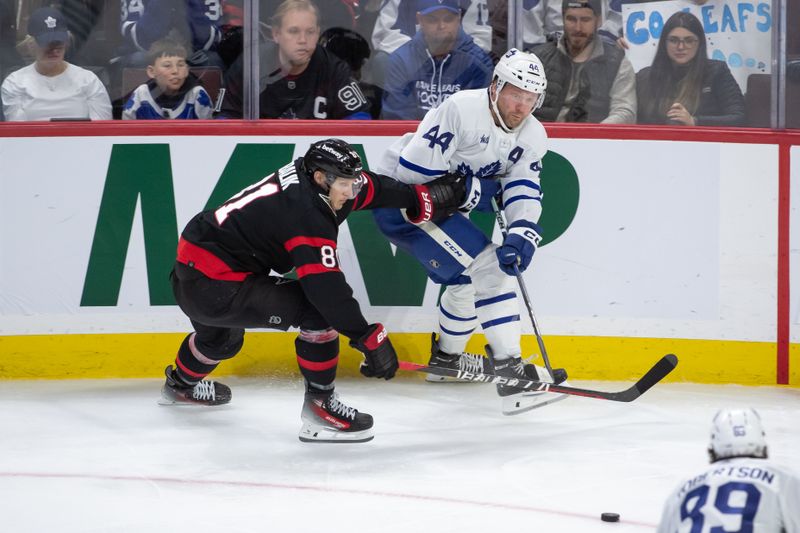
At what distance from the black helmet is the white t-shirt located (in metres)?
1.45

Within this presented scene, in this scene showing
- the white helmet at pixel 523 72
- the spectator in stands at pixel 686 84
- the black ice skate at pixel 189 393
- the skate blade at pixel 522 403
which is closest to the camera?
the white helmet at pixel 523 72

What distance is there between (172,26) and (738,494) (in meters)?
3.53

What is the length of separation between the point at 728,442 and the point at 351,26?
10.4ft

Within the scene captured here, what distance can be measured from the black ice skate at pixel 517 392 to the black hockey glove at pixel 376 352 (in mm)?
690

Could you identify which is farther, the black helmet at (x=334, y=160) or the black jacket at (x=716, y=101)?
the black jacket at (x=716, y=101)

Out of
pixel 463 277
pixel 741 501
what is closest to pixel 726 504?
pixel 741 501

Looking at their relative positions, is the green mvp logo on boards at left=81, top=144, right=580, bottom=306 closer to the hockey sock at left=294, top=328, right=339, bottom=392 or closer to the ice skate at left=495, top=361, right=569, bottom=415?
the ice skate at left=495, top=361, right=569, bottom=415

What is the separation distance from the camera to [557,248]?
4906 millimetres

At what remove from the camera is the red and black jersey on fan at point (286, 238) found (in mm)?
3752

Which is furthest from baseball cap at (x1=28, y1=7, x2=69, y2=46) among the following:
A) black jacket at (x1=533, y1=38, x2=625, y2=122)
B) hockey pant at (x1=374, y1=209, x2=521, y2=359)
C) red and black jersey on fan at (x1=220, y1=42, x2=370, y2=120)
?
black jacket at (x1=533, y1=38, x2=625, y2=122)

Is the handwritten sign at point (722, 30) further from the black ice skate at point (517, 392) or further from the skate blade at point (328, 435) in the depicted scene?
the skate blade at point (328, 435)

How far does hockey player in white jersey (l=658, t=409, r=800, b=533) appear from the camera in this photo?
202 cm

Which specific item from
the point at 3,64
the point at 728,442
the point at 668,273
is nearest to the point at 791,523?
the point at 728,442

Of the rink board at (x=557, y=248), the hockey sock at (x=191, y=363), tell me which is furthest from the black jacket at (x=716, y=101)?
the hockey sock at (x=191, y=363)
